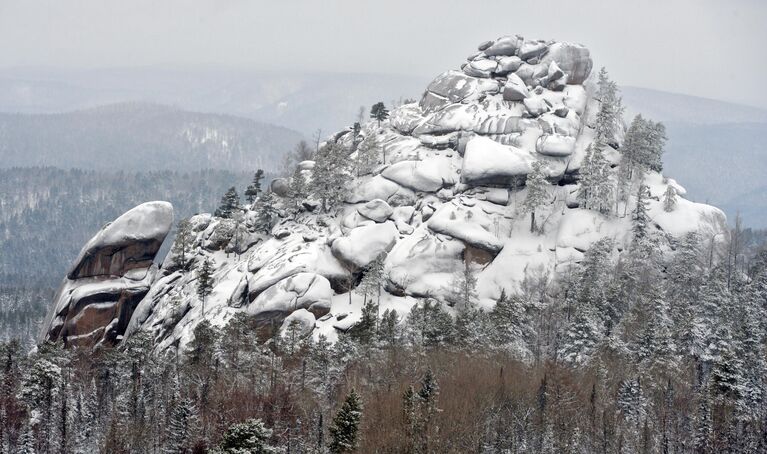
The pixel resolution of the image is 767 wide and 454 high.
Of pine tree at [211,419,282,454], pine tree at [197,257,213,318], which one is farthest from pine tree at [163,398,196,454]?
pine tree at [197,257,213,318]

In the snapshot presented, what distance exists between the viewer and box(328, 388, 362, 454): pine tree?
46250mm

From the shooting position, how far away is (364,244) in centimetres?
9356

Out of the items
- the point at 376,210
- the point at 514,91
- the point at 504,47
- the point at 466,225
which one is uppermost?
the point at 504,47

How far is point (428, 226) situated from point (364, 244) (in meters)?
9.60

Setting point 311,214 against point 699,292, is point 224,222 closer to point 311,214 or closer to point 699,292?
point 311,214

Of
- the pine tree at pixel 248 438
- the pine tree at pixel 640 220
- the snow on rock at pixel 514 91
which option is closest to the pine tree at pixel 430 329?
Result: the pine tree at pixel 248 438

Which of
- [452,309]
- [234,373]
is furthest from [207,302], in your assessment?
[452,309]

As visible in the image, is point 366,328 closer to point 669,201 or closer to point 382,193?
point 382,193

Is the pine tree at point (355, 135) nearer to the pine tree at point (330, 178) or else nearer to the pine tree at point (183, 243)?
the pine tree at point (330, 178)

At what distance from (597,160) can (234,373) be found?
59763 mm

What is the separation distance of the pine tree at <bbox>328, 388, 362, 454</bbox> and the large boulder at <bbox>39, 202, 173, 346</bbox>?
228ft

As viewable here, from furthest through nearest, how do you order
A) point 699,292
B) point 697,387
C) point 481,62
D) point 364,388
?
1. point 481,62
2. point 699,292
3. point 697,387
4. point 364,388

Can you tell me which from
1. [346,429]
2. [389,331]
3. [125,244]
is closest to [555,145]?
[389,331]

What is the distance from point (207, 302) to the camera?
92.7 metres
